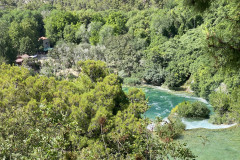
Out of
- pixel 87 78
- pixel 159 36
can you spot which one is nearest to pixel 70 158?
pixel 87 78

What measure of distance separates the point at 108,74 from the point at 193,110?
10.4 metres

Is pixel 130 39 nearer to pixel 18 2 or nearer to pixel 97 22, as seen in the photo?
pixel 97 22

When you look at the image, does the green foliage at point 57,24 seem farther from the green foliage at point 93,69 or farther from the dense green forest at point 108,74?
the green foliage at point 93,69

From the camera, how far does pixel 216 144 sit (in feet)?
51.7

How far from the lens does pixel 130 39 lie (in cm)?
3647

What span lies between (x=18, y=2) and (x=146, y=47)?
178ft

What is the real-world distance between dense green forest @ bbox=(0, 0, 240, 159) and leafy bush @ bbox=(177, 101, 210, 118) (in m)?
1.12

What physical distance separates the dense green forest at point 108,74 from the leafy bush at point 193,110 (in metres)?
1.12

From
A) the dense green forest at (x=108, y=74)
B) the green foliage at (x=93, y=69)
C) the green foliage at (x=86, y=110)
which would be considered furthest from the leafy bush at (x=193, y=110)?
the green foliage at (x=93, y=69)

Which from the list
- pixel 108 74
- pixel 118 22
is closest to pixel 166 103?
pixel 108 74

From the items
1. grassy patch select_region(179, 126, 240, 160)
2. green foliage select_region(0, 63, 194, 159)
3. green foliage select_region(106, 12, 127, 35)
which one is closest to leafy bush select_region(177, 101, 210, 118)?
grassy patch select_region(179, 126, 240, 160)

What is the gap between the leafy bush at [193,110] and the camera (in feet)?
66.6

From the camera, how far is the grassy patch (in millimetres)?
14407

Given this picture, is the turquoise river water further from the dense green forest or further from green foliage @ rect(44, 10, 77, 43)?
green foliage @ rect(44, 10, 77, 43)
